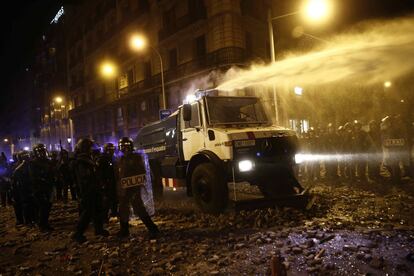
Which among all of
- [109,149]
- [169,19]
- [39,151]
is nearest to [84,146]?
[109,149]

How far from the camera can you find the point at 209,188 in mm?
7723

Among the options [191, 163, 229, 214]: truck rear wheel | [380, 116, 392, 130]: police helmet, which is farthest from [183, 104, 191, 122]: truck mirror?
[380, 116, 392, 130]: police helmet

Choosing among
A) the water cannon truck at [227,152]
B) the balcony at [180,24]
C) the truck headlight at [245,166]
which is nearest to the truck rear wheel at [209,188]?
the water cannon truck at [227,152]

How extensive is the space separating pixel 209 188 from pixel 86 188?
8.61ft

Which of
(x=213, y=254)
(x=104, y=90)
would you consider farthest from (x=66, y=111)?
(x=213, y=254)

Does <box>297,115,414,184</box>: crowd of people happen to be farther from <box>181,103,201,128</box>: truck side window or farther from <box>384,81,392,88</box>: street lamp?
<box>384,81,392,88</box>: street lamp

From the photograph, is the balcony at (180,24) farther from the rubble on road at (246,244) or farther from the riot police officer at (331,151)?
the rubble on road at (246,244)

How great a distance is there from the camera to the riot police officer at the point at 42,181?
25.5ft

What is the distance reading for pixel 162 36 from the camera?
30.6m

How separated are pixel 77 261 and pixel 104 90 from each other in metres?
41.1

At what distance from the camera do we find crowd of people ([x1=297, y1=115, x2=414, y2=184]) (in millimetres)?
10516

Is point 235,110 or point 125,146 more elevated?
point 235,110

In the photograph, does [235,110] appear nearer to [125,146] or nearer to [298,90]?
[125,146]

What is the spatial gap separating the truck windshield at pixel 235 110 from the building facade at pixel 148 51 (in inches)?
514
